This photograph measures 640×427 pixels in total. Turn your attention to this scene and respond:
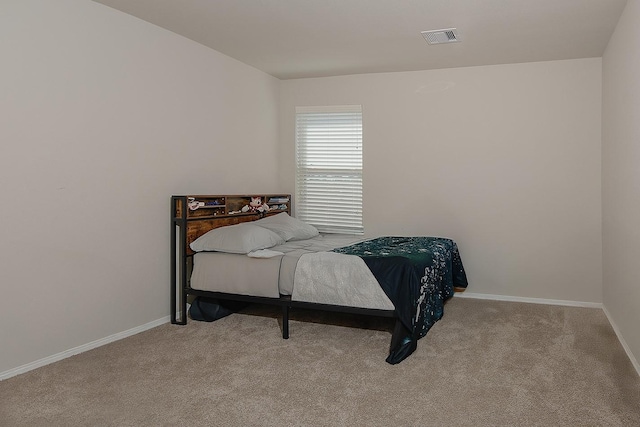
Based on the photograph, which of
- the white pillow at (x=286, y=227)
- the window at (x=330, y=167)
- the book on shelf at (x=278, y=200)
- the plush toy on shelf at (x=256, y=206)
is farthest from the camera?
the window at (x=330, y=167)

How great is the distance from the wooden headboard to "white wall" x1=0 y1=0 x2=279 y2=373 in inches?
6.2

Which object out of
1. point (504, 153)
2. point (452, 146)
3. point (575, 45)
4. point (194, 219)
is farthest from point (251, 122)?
point (575, 45)

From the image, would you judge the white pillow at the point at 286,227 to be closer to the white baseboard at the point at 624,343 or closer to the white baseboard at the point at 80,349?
the white baseboard at the point at 80,349

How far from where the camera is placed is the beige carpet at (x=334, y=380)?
2445mm

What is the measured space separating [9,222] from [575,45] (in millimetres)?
4539

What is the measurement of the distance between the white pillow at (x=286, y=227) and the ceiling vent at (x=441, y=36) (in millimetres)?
2058

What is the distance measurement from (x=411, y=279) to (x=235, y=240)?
4.79 ft

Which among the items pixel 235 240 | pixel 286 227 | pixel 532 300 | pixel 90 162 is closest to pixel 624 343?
pixel 532 300

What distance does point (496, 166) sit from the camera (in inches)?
199

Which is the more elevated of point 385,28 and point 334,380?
point 385,28

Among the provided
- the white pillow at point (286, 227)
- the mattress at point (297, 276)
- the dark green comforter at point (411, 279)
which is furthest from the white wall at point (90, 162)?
the dark green comforter at point (411, 279)

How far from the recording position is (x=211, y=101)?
15.3 feet

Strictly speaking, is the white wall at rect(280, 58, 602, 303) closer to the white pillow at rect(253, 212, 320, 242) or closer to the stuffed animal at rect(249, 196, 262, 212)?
the white pillow at rect(253, 212, 320, 242)

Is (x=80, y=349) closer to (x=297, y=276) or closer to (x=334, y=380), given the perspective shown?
(x=297, y=276)
